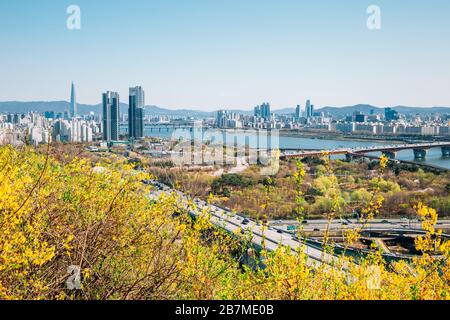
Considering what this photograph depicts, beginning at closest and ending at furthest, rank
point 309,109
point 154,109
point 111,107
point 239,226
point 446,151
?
1. point 239,226
2. point 446,151
3. point 111,107
4. point 154,109
5. point 309,109

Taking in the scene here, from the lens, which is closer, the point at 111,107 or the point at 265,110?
the point at 111,107

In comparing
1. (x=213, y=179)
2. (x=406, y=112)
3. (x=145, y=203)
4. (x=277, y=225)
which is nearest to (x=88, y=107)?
(x=213, y=179)

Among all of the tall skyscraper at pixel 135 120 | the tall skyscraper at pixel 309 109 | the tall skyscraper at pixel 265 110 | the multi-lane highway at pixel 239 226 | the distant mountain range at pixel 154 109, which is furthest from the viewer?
the tall skyscraper at pixel 309 109

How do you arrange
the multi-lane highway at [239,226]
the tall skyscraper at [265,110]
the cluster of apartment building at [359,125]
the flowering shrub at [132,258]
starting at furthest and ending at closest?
the tall skyscraper at [265,110], the cluster of apartment building at [359,125], the multi-lane highway at [239,226], the flowering shrub at [132,258]

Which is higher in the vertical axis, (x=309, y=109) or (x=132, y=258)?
(x=309, y=109)

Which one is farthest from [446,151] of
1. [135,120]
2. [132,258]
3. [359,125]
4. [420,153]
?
[132,258]

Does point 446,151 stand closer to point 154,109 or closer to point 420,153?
point 420,153

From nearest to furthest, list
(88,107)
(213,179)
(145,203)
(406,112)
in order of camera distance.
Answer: (145,203), (213,179), (88,107), (406,112)

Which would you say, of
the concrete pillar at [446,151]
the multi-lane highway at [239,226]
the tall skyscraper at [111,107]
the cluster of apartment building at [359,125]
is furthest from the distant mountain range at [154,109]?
the concrete pillar at [446,151]

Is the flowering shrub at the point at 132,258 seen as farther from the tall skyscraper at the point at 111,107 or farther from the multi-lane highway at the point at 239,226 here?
the tall skyscraper at the point at 111,107

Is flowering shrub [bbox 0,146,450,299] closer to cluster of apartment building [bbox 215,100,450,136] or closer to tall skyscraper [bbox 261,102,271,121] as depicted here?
cluster of apartment building [bbox 215,100,450,136]
